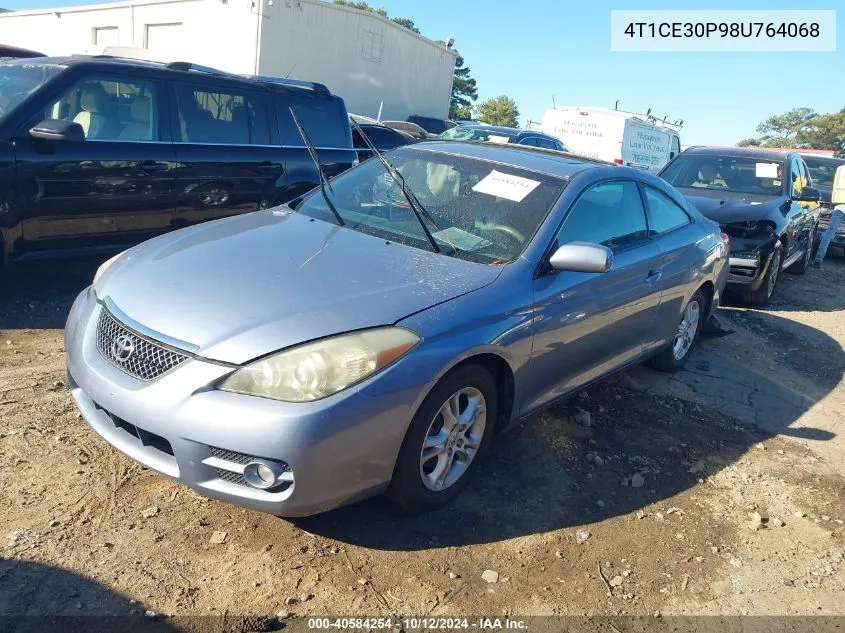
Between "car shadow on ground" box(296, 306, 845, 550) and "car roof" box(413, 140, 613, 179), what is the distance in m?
1.47

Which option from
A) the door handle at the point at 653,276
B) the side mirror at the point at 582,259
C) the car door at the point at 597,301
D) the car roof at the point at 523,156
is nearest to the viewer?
the side mirror at the point at 582,259

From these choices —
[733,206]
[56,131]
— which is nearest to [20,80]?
[56,131]

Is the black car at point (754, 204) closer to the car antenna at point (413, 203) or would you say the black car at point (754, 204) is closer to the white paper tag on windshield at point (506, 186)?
the white paper tag on windshield at point (506, 186)

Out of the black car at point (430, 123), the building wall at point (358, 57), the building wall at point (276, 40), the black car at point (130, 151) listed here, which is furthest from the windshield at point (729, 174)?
the black car at point (430, 123)

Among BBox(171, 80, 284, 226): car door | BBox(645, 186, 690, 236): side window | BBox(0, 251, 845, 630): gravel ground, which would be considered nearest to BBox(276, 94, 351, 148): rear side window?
BBox(171, 80, 284, 226): car door

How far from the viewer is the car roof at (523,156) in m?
4.00

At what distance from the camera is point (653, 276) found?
4.37m

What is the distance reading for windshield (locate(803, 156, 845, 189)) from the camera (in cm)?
1263

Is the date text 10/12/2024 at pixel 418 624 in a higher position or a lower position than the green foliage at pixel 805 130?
lower

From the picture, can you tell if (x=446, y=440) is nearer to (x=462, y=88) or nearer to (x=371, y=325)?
(x=371, y=325)

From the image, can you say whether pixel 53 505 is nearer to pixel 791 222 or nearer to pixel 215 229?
pixel 215 229

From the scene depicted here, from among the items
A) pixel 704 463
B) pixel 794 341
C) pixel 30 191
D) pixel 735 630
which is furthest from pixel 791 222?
pixel 30 191

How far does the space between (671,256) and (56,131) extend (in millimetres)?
4193

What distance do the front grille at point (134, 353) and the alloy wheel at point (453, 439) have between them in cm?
105
